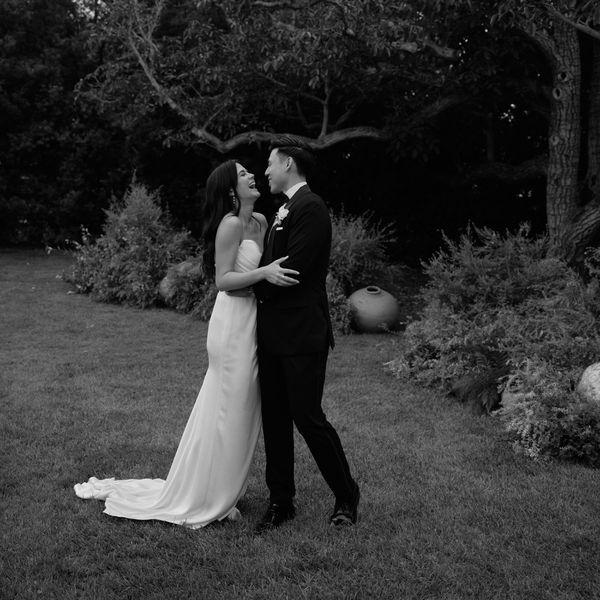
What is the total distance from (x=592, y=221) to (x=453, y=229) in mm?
4992

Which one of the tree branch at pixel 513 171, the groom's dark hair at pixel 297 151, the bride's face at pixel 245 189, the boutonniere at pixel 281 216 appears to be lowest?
the boutonniere at pixel 281 216

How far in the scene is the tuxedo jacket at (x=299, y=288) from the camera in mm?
3260

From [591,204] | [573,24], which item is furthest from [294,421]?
[591,204]

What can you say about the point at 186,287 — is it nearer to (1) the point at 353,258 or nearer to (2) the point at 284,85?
(1) the point at 353,258

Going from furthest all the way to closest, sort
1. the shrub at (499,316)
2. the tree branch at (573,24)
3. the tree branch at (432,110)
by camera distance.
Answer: the tree branch at (432,110)
the tree branch at (573,24)
the shrub at (499,316)

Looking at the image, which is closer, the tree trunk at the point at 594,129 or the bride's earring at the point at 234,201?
the bride's earring at the point at 234,201

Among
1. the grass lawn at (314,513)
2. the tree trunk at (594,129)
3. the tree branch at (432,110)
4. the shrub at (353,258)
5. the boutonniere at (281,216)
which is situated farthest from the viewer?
the shrub at (353,258)

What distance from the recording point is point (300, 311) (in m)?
3.38

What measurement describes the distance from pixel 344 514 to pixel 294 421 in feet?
1.90

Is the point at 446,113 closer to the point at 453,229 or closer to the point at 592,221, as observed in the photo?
the point at 453,229

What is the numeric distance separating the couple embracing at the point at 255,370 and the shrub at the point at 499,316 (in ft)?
8.13

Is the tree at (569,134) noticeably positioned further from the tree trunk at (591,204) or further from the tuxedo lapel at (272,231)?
the tuxedo lapel at (272,231)

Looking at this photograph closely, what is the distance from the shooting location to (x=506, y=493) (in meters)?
4.01

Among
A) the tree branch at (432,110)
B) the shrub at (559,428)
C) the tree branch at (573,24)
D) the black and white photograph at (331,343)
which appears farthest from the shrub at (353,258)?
the shrub at (559,428)
